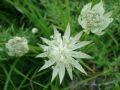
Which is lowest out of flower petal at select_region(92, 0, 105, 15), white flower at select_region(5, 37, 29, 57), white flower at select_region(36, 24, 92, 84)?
white flower at select_region(36, 24, 92, 84)

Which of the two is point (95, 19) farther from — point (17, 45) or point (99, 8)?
point (17, 45)

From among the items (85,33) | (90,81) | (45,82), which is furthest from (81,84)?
(85,33)

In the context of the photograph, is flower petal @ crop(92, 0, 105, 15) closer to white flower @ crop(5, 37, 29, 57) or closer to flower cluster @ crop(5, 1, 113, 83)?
flower cluster @ crop(5, 1, 113, 83)

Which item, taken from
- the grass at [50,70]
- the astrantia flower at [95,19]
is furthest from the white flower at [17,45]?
the astrantia flower at [95,19]

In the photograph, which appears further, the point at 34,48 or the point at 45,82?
the point at 45,82

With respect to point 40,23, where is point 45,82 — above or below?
below

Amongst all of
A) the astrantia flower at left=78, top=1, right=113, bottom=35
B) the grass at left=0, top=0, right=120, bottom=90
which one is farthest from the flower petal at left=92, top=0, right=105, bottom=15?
the grass at left=0, top=0, right=120, bottom=90

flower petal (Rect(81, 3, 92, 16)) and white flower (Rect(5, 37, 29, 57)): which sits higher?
flower petal (Rect(81, 3, 92, 16))

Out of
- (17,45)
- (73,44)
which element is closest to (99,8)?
(73,44)

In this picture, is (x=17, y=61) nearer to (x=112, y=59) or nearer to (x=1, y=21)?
(x=1, y=21)
